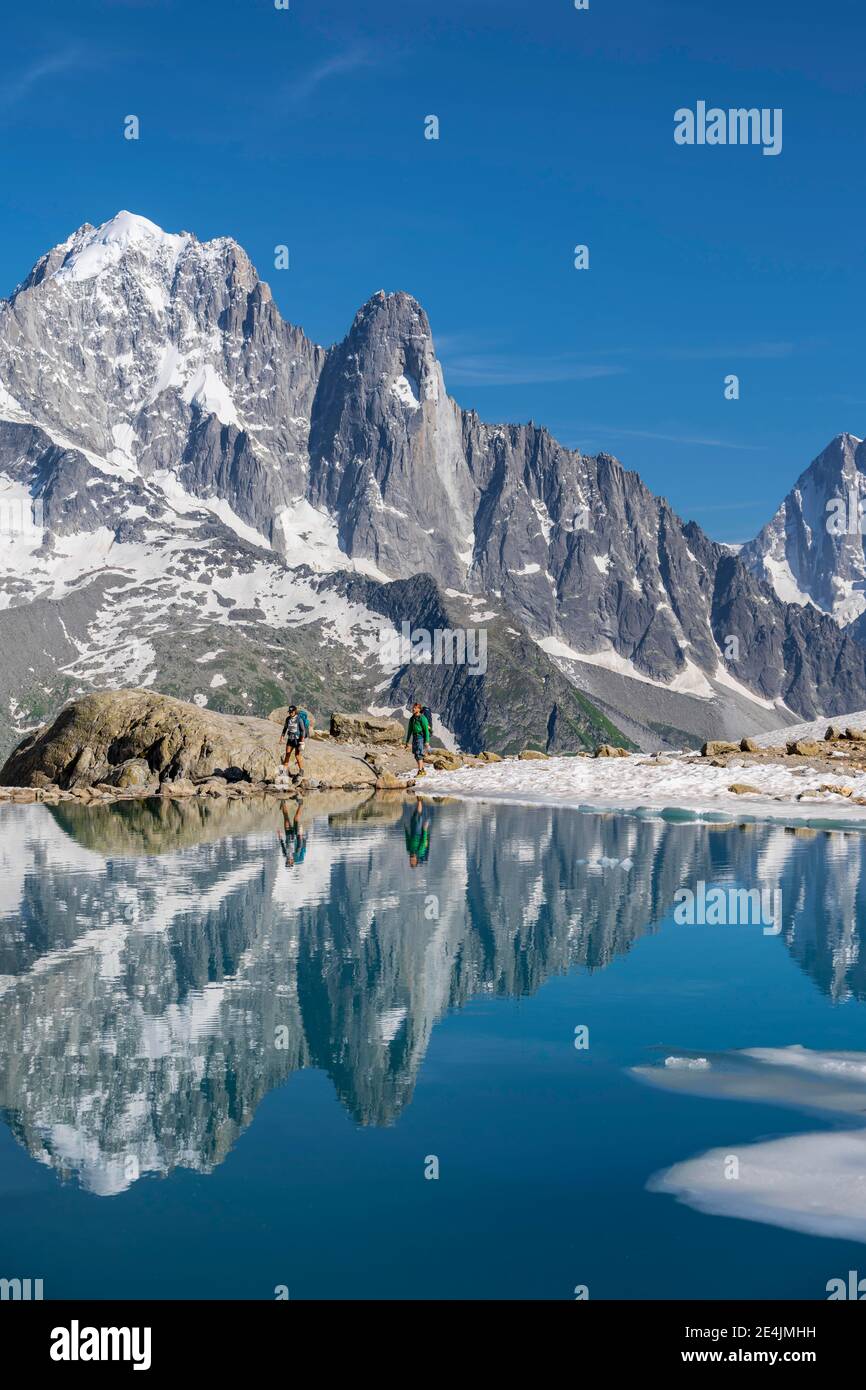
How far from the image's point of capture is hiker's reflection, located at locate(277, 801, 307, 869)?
30438 mm

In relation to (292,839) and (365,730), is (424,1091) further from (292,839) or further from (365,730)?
(365,730)

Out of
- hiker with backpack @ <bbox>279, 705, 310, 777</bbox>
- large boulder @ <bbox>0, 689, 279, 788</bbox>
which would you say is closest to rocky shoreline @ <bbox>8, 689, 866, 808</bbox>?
large boulder @ <bbox>0, 689, 279, 788</bbox>

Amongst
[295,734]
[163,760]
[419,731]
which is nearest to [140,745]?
[163,760]

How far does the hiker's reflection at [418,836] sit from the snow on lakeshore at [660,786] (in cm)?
691

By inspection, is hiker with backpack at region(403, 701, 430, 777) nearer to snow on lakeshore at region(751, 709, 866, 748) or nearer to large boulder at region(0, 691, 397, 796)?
large boulder at region(0, 691, 397, 796)

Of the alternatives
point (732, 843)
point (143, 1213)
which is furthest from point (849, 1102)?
point (732, 843)

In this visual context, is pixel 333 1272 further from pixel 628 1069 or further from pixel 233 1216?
pixel 628 1069

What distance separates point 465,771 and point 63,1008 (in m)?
43.7

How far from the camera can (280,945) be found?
20.3 meters

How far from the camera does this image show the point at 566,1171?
1142 cm

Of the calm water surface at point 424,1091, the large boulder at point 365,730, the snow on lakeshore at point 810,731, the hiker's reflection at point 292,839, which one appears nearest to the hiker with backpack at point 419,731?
the large boulder at point 365,730

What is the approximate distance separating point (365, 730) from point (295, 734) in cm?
1813
